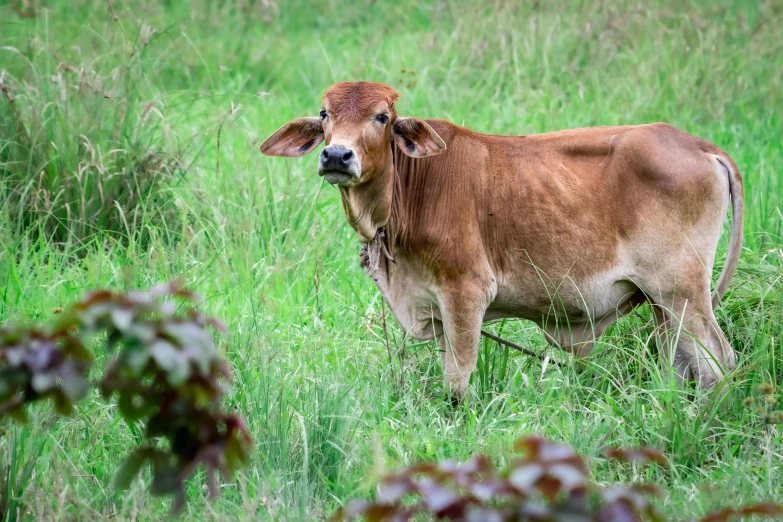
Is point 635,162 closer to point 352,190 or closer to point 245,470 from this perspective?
point 352,190

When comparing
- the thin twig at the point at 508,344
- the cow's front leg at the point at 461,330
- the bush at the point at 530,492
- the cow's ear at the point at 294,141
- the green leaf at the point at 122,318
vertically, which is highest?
the green leaf at the point at 122,318

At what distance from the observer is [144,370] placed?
64.8 inches

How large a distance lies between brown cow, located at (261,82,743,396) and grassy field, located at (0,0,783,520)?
220mm

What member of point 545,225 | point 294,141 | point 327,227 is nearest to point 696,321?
point 545,225

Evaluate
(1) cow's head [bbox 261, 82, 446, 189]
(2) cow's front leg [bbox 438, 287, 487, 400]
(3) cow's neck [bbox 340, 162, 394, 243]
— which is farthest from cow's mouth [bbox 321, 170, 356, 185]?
(2) cow's front leg [bbox 438, 287, 487, 400]

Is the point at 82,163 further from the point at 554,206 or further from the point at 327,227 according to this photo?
the point at 554,206

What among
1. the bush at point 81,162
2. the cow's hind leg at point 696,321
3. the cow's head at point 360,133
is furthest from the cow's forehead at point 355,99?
the bush at point 81,162

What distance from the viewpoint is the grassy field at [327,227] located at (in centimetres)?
319

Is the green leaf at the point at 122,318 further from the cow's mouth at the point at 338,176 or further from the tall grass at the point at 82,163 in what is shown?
the tall grass at the point at 82,163

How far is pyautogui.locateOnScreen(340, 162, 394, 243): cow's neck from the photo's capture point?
12.5 feet

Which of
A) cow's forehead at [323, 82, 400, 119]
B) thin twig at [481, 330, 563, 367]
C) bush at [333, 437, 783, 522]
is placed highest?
bush at [333, 437, 783, 522]

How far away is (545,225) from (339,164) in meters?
0.99

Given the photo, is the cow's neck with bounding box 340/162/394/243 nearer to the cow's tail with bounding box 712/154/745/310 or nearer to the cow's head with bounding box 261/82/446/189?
the cow's head with bounding box 261/82/446/189

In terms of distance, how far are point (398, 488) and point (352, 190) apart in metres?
2.34
